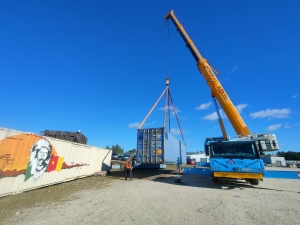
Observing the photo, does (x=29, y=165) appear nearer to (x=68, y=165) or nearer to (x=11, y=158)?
(x=11, y=158)

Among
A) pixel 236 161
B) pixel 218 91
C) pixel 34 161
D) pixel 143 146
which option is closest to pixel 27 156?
pixel 34 161

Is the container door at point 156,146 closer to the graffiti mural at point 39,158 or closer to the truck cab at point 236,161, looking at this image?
the truck cab at point 236,161

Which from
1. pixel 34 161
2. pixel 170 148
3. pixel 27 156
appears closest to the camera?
pixel 27 156

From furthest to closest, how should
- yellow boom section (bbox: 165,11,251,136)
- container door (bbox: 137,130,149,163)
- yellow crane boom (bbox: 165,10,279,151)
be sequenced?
1. container door (bbox: 137,130,149,163)
2. yellow boom section (bbox: 165,11,251,136)
3. yellow crane boom (bbox: 165,10,279,151)

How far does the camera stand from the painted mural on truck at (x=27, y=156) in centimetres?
637

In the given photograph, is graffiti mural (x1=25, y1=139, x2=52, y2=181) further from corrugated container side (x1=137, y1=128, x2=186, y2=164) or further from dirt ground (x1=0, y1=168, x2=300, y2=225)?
corrugated container side (x1=137, y1=128, x2=186, y2=164)

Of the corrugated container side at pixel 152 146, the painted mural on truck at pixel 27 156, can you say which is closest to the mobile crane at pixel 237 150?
the corrugated container side at pixel 152 146

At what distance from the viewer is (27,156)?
24.3 feet

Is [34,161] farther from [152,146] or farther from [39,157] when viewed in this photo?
[152,146]

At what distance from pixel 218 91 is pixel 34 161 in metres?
13.2

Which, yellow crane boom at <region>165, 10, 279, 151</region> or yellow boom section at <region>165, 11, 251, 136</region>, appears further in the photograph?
yellow boom section at <region>165, 11, 251, 136</region>

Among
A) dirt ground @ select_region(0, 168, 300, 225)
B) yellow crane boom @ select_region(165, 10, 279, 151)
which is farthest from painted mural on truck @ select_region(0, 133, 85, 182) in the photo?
yellow crane boom @ select_region(165, 10, 279, 151)

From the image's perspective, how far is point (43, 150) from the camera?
27.7 ft

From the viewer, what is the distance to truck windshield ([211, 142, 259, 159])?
29.3 feet
